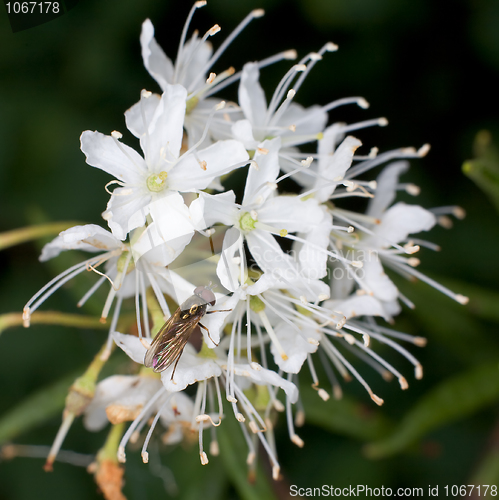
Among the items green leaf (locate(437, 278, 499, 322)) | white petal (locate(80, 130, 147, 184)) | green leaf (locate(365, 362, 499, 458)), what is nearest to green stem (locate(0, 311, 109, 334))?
white petal (locate(80, 130, 147, 184))

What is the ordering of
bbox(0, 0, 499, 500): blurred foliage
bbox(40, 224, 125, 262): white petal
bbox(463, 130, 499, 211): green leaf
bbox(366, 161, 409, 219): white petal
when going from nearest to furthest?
bbox(40, 224, 125, 262): white petal < bbox(463, 130, 499, 211): green leaf < bbox(366, 161, 409, 219): white petal < bbox(0, 0, 499, 500): blurred foliage

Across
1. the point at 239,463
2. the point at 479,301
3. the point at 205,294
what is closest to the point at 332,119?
the point at 479,301

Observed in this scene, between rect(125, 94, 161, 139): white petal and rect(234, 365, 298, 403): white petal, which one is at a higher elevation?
rect(125, 94, 161, 139): white petal

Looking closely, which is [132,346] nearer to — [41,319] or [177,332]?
[177,332]

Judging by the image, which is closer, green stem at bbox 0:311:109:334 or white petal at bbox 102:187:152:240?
white petal at bbox 102:187:152:240

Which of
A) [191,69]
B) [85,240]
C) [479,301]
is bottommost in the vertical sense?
[479,301]

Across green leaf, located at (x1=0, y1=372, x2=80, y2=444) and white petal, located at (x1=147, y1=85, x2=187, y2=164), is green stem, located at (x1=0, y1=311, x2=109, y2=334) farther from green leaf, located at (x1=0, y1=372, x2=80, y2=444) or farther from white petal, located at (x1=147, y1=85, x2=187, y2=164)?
white petal, located at (x1=147, y1=85, x2=187, y2=164)
